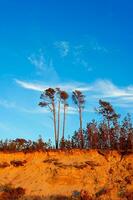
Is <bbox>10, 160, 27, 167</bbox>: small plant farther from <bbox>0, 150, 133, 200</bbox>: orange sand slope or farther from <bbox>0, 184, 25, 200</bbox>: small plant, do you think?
<bbox>0, 184, 25, 200</bbox>: small plant

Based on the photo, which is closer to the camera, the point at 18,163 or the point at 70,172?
the point at 70,172

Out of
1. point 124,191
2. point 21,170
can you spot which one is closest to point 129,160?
point 124,191

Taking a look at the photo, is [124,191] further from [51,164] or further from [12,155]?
[12,155]

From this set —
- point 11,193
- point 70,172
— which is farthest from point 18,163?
point 70,172

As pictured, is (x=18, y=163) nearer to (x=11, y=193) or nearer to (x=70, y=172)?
(x=11, y=193)

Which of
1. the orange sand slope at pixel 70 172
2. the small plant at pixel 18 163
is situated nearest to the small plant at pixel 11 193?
the orange sand slope at pixel 70 172

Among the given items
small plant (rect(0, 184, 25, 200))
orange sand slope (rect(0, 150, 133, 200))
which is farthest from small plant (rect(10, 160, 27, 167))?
small plant (rect(0, 184, 25, 200))

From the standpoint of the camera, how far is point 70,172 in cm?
3703

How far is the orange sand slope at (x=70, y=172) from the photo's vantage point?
3494 cm

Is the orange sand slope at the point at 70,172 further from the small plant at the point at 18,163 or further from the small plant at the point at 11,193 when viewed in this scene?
the small plant at the point at 11,193

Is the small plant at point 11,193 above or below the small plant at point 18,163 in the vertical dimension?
below

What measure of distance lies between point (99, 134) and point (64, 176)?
11.6 metres

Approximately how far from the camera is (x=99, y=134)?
47500 mm

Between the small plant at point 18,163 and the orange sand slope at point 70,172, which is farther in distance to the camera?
the small plant at point 18,163
